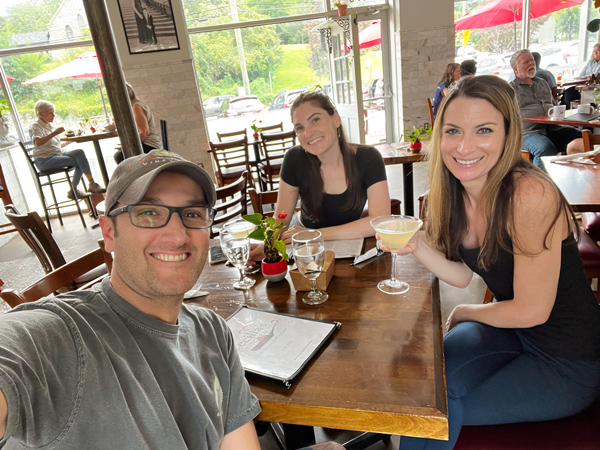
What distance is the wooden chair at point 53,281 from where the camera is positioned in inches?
54.1

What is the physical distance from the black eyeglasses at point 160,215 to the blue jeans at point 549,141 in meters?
4.24

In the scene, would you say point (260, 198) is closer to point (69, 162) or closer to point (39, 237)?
point (39, 237)

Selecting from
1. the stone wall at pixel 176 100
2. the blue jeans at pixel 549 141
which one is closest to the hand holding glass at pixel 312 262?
the blue jeans at pixel 549 141

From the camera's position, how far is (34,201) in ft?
20.6

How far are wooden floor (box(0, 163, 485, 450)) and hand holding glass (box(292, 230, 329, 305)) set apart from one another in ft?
2.88

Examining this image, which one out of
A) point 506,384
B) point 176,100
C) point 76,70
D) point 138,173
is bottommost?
point 506,384

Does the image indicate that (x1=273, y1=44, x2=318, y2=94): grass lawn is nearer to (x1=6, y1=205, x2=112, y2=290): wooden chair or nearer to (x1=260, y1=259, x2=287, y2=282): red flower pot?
(x1=6, y1=205, x2=112, y2=290): wooden chair

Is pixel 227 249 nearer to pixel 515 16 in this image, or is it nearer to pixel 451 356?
pixel 451 356

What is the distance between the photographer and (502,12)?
22.9 ft

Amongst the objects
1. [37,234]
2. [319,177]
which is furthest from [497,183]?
[37,234]

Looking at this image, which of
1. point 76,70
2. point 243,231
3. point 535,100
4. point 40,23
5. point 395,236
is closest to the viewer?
point 395,236

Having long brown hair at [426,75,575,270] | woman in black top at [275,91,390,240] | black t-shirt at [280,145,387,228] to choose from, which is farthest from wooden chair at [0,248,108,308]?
long brown hair at [426,75,575,270]

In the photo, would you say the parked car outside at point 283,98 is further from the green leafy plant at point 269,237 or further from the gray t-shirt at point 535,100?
the green leafy plant at point 269,237

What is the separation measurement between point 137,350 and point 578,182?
7.87 ft
